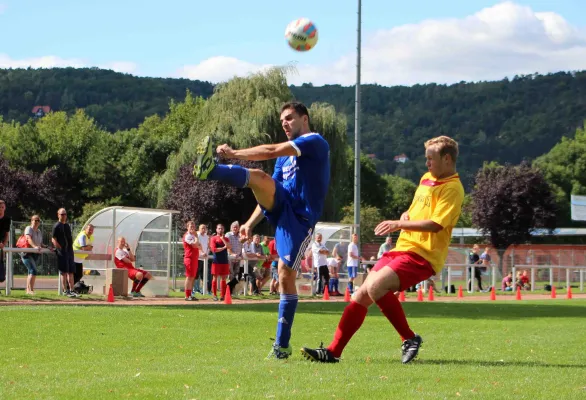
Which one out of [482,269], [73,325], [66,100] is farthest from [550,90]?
[73,325]

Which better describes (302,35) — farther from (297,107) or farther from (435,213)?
(435,213)

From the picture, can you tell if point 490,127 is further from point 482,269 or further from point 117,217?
point 117,217

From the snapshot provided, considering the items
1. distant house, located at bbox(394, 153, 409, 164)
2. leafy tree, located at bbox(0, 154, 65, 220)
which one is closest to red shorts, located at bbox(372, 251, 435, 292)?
leafy tree, located at bbox(0, 154, 65, 220)

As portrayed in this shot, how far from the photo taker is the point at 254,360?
839 cm

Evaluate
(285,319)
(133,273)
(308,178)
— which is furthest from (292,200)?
(133,273)

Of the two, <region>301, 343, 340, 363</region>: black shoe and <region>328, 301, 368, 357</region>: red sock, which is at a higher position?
<region>328, 301, 368, 357</region>: red sock

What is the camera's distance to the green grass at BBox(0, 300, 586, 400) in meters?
6.43

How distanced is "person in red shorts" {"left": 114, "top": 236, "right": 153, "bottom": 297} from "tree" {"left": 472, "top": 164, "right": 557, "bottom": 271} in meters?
47.4

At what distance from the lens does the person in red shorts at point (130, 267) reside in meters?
23.5

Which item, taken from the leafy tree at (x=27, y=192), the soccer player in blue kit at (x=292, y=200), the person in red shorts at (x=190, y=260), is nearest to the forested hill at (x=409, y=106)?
the leafy tree at (x=27, y=192)

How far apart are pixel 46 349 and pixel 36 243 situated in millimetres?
13260

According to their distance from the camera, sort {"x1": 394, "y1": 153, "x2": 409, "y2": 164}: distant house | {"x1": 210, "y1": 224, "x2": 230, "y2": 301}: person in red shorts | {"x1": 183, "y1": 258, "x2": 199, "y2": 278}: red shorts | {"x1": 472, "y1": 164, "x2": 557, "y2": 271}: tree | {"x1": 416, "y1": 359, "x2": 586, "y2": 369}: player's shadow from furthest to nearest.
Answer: {"x1": 394, "y1": 153, "x2": 409, "y2": 164}: distant house → {"x1": 472, "y1": 164, "x2": 557, "y2": 271}: tree → {"x1": 210, "y1": 224, "x2": 230, "y2": 301}: person in red shorts → {"x1": 183, "y1": 258, "x2": 199, "y2": 278}: red shorts → {"x1": 416, "y1": 359, "x2": 586, "y2": 369}: player's shadow

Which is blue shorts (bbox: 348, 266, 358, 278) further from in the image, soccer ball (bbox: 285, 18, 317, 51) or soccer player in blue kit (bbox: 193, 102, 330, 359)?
soccer player in blue kit (bbox: 193, 102, 330, 359)

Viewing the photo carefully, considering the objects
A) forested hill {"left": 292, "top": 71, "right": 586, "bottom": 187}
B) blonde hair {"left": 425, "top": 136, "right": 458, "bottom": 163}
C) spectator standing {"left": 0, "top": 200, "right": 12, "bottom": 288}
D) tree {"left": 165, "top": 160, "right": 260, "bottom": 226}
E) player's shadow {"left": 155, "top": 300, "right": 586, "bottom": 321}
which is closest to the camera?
blonde hair {"left": 425, "top": 136, "right": 458, "bottom": 163}
